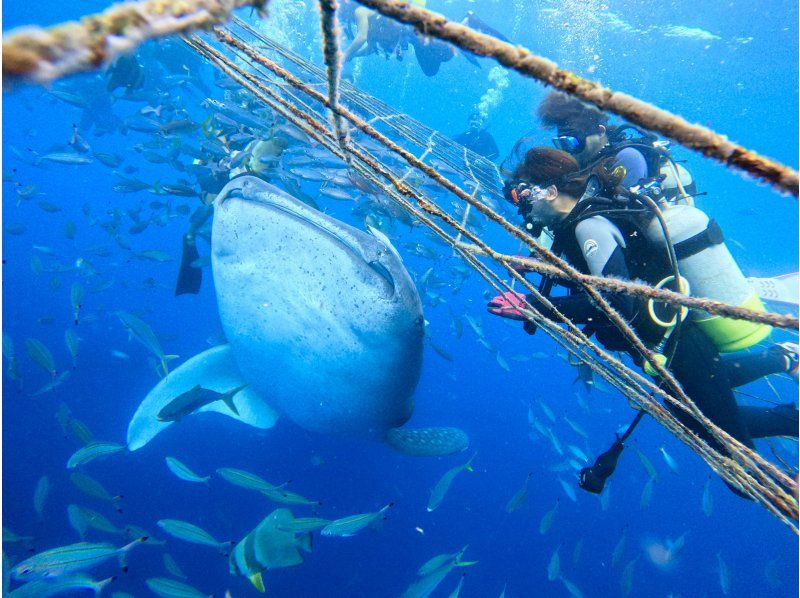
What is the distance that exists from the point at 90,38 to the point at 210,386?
7.11m

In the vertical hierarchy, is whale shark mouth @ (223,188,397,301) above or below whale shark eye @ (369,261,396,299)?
above

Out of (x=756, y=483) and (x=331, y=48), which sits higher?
(x=331, y=48)

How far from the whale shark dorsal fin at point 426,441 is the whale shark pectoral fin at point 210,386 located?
6.54 feet

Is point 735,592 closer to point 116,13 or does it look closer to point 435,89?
point 116,13

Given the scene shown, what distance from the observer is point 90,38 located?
447 millimetres

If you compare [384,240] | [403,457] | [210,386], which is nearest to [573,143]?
[384,240]

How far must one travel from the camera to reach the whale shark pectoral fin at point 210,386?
611 centimetres

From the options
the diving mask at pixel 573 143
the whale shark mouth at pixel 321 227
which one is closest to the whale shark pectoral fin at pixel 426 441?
the whale shark mouth at pixel 321 227

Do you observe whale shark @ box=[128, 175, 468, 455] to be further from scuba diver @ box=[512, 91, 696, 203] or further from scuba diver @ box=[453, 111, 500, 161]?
scuba diver @ box=[453, 111, 500, 161]

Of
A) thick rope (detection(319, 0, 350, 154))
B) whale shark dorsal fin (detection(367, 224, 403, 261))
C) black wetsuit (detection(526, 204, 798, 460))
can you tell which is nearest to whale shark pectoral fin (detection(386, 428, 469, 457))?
whale shark dorsal fin (detection(367, 224, 403, 261))

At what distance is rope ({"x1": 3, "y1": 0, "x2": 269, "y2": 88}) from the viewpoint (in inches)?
16.1

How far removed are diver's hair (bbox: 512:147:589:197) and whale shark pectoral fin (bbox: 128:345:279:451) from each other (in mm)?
5125

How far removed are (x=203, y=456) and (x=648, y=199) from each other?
9577 millimetres

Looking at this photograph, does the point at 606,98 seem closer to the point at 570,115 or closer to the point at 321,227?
the point at 321,227
